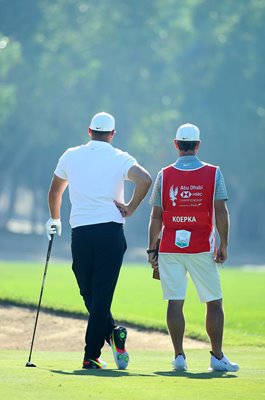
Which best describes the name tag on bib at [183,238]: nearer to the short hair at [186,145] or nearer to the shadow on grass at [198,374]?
the short hair at [186,145]

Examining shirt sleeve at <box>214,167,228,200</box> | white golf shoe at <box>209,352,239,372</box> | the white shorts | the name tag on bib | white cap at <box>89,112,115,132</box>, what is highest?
white cap at <box>89,112,115,132</box>

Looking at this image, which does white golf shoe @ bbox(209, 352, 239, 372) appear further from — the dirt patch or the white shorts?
the dirt patch

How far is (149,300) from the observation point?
81.9ft

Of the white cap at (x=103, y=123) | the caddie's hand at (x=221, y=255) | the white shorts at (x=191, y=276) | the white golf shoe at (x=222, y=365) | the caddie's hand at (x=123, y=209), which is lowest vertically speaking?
the white golf shoe at (x=222, y=365)

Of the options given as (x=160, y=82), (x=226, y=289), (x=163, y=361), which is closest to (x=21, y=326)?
(x=163, y=361)

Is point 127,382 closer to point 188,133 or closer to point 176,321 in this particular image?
point 176,321

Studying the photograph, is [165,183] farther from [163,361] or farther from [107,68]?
[107,68]

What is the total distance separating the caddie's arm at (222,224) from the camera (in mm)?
10562

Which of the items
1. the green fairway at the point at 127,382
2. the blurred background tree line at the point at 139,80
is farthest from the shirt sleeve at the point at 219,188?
the blurred background tree line at the point at 139,80

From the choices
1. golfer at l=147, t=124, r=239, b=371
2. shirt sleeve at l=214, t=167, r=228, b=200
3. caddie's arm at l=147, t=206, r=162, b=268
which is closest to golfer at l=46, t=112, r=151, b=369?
caddie's arm at l=147, t=206, r=162, b=268

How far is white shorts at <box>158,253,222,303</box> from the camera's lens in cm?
1055

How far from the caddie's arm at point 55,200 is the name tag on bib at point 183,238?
3.66 ft

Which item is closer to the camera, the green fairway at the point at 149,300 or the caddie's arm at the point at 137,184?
the caddie's arm at the point at 137,184

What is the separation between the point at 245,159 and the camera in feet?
260
